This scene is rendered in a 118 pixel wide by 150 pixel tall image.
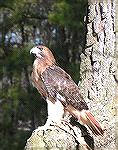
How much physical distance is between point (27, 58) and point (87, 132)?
8.76 feet

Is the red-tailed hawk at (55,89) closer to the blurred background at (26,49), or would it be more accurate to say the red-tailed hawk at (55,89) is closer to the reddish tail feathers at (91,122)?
the reddish tail feathers at (91,122)

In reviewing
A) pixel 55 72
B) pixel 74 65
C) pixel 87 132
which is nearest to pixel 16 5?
pixel 74 65

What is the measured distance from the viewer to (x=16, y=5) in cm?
500

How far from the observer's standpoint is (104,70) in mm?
2297

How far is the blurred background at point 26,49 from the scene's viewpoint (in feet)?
15.2

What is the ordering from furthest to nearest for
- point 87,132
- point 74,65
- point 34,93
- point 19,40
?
point 19,40 → point 34,93 → point 74,65 → point 87,132

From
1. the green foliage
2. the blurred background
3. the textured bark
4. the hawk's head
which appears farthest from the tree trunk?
the green foliage

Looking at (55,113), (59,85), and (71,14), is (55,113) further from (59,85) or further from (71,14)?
(71,14)

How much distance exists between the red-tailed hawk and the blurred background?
1.60 meters

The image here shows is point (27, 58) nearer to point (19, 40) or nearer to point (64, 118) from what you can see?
point (19, 40)

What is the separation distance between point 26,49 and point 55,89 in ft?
8.29

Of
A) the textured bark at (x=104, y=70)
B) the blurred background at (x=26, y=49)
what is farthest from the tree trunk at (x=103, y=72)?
the blurred background at (x=26, y=49)

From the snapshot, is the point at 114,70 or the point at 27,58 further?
the point at 27,58

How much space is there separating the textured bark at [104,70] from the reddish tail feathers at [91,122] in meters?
0.05
